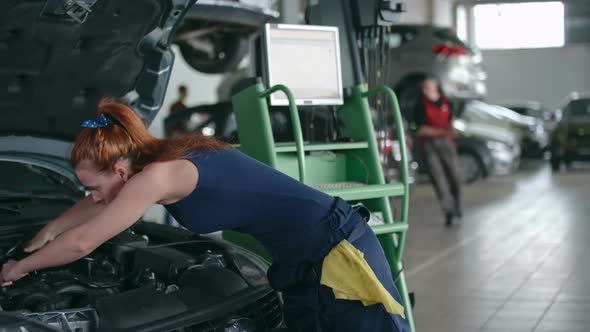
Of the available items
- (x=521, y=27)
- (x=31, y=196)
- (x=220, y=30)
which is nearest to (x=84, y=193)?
(x=31, y=196)

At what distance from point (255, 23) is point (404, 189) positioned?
12.6 feet

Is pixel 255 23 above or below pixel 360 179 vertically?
above

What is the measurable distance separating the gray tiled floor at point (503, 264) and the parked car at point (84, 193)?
6.67ft

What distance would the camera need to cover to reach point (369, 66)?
4.94 m

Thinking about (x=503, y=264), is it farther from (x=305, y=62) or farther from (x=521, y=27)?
(x=521, y=27)

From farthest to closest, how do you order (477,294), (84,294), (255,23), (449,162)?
(449,162)
(255,23)
(477,294)
(84,294)

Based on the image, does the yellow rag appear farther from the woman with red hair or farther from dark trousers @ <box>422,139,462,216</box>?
dark trousers @ <box>422,139,462,216</box>

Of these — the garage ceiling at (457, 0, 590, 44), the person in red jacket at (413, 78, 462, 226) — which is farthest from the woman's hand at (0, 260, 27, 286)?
the garage ceiling at (457, 0, 590, 44)

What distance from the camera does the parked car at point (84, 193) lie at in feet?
8.96

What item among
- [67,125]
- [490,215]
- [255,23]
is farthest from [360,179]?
[490,215]

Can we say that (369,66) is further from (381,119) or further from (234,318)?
(234,318)

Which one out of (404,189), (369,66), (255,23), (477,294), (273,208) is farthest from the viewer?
(255,23)

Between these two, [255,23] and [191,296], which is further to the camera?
[255,23]

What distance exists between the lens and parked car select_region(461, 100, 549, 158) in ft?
47.7
